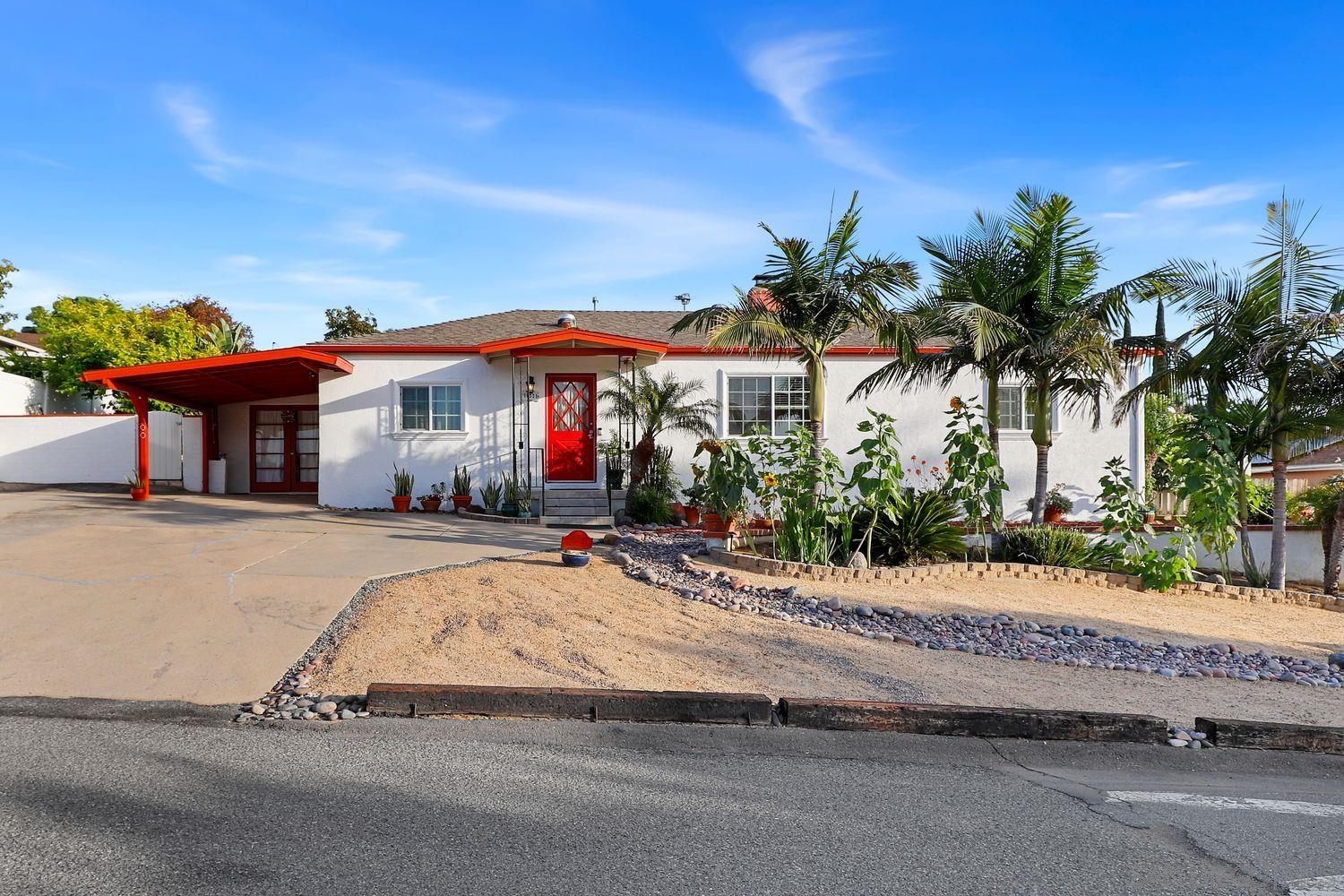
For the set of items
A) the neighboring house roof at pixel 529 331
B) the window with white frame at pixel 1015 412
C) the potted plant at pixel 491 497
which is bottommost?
the potted plant at pixel 491 497

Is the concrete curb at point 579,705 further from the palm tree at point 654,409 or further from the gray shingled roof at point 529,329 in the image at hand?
the gray shingled roof at point 529,329

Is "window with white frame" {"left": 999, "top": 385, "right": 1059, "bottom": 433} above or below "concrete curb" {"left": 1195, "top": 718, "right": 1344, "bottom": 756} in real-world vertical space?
above

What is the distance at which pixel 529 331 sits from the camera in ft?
58.2

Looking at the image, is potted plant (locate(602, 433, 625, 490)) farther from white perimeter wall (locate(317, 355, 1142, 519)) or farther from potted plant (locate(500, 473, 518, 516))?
potted plant (locate(500, 473, 518, 516))

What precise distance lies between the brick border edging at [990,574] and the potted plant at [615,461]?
198 inches

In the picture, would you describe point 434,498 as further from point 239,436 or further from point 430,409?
point 239,436

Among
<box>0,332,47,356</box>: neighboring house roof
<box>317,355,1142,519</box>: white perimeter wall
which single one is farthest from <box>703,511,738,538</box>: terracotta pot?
<box>0,332,47,356</box>: neighboring house roof

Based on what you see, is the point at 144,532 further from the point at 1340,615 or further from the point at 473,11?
the point at 1340,615

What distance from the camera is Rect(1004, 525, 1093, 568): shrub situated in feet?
36.9

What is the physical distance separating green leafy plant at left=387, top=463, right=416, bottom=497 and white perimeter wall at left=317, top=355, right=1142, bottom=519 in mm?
113

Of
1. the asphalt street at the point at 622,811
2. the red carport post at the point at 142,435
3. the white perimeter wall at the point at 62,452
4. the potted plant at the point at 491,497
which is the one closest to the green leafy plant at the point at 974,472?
the asphalt street at the point at 622,811

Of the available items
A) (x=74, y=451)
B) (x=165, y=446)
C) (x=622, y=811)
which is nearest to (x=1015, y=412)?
(x=622, y=811)

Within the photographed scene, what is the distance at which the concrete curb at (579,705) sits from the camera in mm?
5027

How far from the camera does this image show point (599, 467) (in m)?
16.5
